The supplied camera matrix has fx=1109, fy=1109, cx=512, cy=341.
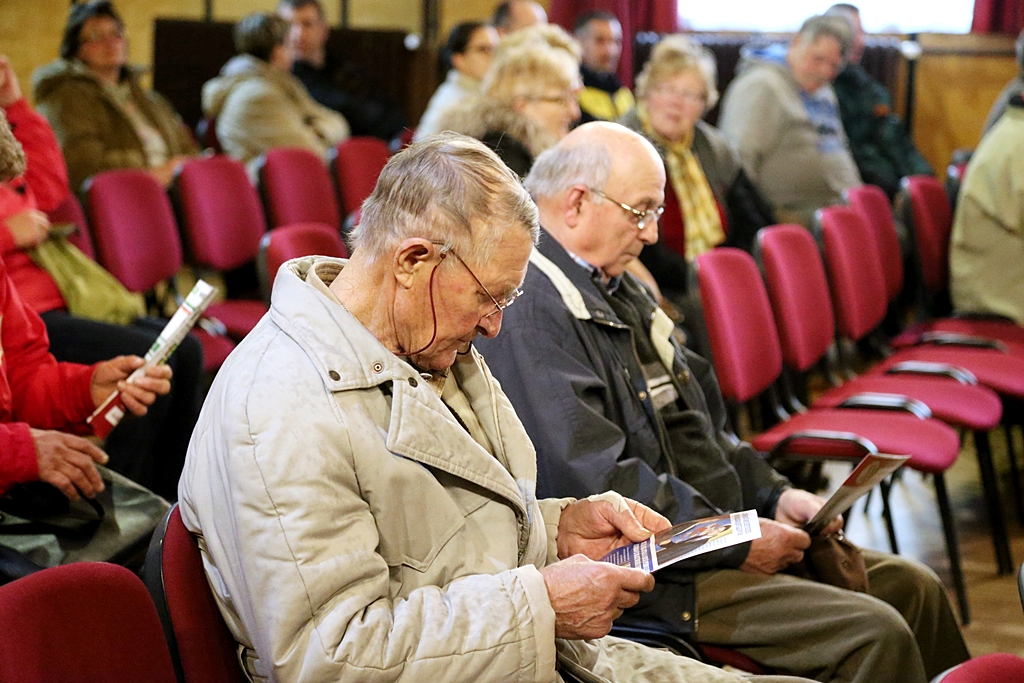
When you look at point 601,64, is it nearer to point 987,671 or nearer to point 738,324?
point 738,324

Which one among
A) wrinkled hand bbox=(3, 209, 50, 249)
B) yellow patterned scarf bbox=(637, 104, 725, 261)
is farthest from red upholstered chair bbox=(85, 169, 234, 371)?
yellow patterned scarf bbox=(637, 104, 725, 261)

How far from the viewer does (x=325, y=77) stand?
6637mm

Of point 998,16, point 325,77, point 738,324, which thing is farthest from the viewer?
point 998,16

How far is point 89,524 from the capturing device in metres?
1.93

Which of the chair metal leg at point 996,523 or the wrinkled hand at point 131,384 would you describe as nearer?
the wrinkled hand at point 131,384

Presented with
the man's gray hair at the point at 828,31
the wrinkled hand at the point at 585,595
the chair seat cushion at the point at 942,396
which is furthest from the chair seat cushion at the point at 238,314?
the man's gray hair at the point at 828,31

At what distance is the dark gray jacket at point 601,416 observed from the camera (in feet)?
6.45

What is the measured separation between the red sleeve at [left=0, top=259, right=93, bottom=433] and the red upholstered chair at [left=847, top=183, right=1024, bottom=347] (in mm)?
3090

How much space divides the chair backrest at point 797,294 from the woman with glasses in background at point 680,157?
20.9 inches

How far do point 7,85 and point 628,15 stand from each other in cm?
558

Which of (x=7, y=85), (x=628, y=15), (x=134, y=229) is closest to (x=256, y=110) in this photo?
(x=134, y=229)

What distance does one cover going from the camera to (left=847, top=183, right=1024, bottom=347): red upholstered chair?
4219 millimetres

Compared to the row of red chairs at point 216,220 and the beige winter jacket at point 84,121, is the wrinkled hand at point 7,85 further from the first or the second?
the beige winter jacket at point 84,121

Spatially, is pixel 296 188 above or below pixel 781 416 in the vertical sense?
above
